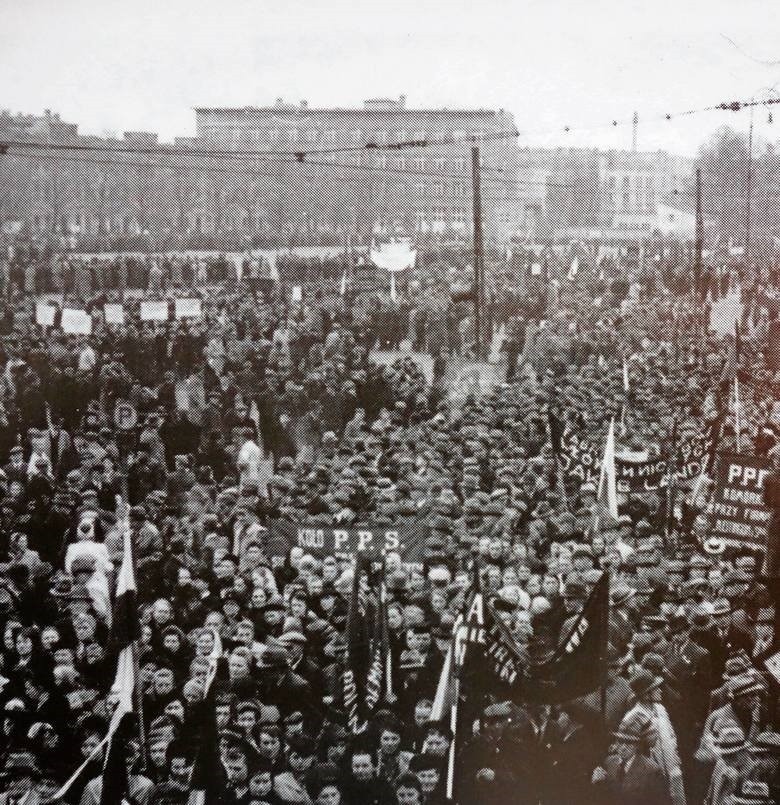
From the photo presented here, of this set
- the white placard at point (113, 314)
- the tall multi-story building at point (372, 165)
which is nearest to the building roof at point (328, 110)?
the tall multi-story building at point (372, 165)

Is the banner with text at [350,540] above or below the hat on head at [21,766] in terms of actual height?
above

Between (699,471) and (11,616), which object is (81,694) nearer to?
(11,616)

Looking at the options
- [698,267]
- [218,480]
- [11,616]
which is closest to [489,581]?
[218,480]

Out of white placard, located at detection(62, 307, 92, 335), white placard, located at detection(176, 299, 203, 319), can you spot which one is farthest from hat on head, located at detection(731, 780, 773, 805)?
white placard, located at detection(62, 307, 92, 335)

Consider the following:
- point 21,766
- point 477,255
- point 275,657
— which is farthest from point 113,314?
point 21,766

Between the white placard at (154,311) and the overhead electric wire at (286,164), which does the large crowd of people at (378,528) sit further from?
the overhead electric wire at (286,164)

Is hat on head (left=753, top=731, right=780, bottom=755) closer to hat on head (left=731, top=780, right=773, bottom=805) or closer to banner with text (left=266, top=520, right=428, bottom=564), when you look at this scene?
hat on head (left=731, top=780, right=773, bottom=805)
